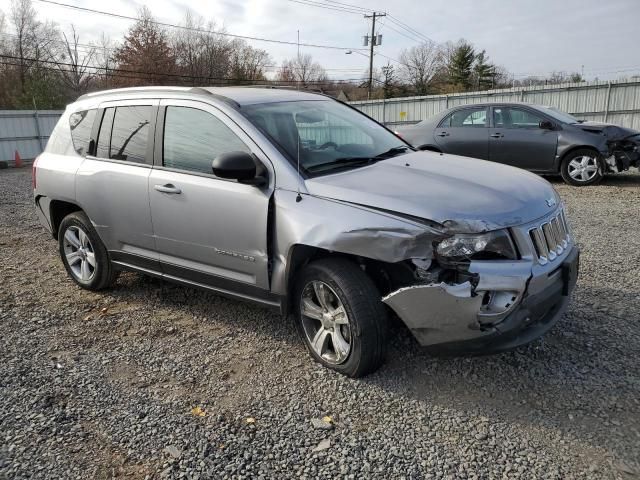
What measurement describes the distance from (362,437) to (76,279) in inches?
138

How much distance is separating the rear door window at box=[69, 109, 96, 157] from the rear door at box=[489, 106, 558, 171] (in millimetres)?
7862

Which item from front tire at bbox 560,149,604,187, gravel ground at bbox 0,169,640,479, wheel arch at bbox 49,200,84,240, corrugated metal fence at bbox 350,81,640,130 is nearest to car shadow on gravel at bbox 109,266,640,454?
gravel ground at bbox 0,169,640,479

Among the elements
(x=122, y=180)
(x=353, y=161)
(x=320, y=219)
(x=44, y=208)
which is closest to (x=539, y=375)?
(x=320, y=219)

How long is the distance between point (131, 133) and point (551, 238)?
3257 millimetres

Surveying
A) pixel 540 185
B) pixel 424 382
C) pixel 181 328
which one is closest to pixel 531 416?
pixel 424 382

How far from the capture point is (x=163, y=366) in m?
3.49

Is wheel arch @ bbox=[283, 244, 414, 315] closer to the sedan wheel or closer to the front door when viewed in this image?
the front door

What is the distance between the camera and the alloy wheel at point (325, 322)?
316cm

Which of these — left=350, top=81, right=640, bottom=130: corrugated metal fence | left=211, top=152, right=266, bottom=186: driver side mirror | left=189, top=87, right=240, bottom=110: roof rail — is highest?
left=350, top=81, right=640, bottom=130: corrugated metal fence

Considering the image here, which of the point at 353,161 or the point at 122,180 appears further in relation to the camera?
the point at 122,180

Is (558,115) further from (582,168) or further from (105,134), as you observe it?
(105,134)

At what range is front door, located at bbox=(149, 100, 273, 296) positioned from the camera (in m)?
3.40

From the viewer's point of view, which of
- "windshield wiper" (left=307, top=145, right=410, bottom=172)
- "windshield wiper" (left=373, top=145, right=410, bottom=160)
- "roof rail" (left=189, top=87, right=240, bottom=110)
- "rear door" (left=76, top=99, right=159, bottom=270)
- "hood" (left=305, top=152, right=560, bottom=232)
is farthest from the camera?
"rear door" (left=76, top=99, right=159, bottom=270)

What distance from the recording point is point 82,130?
15.3 ft
